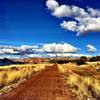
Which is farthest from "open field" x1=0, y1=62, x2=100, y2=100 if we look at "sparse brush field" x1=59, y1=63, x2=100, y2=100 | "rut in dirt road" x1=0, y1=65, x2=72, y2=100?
"rut in dirt road" x1=0, y1=65, x2=72, y2=100

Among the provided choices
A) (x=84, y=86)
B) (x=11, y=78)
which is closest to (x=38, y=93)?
(x=84, y=86)

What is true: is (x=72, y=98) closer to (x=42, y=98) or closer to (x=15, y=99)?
(x=42, y=98)

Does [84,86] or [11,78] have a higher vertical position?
[11,78]

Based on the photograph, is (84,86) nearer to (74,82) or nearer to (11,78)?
(74,82)

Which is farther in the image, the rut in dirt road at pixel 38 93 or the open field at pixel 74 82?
the open field at pixel 74 82

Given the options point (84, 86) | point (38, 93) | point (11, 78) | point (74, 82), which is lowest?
point (38, 93)

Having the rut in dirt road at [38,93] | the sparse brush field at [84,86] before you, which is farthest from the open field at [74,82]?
the rut in dirt road at [38,93]

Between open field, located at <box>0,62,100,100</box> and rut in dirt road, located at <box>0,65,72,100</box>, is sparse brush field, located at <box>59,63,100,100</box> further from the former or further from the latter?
rut in dirt road, located at <box>0,65,72,100</box>

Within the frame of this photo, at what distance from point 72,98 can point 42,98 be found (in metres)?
1.56

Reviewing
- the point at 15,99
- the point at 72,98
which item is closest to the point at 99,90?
the point at 72,98

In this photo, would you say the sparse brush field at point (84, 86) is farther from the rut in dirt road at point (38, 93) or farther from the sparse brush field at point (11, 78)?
the sparse brush field at point (11, 78)

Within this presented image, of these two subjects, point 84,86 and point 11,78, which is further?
point 11,78

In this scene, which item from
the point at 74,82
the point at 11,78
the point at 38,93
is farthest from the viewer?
the point at 11,78

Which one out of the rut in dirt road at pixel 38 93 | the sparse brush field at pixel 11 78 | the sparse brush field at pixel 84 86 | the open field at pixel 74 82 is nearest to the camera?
the rut in dirt road at pixel 38 93
